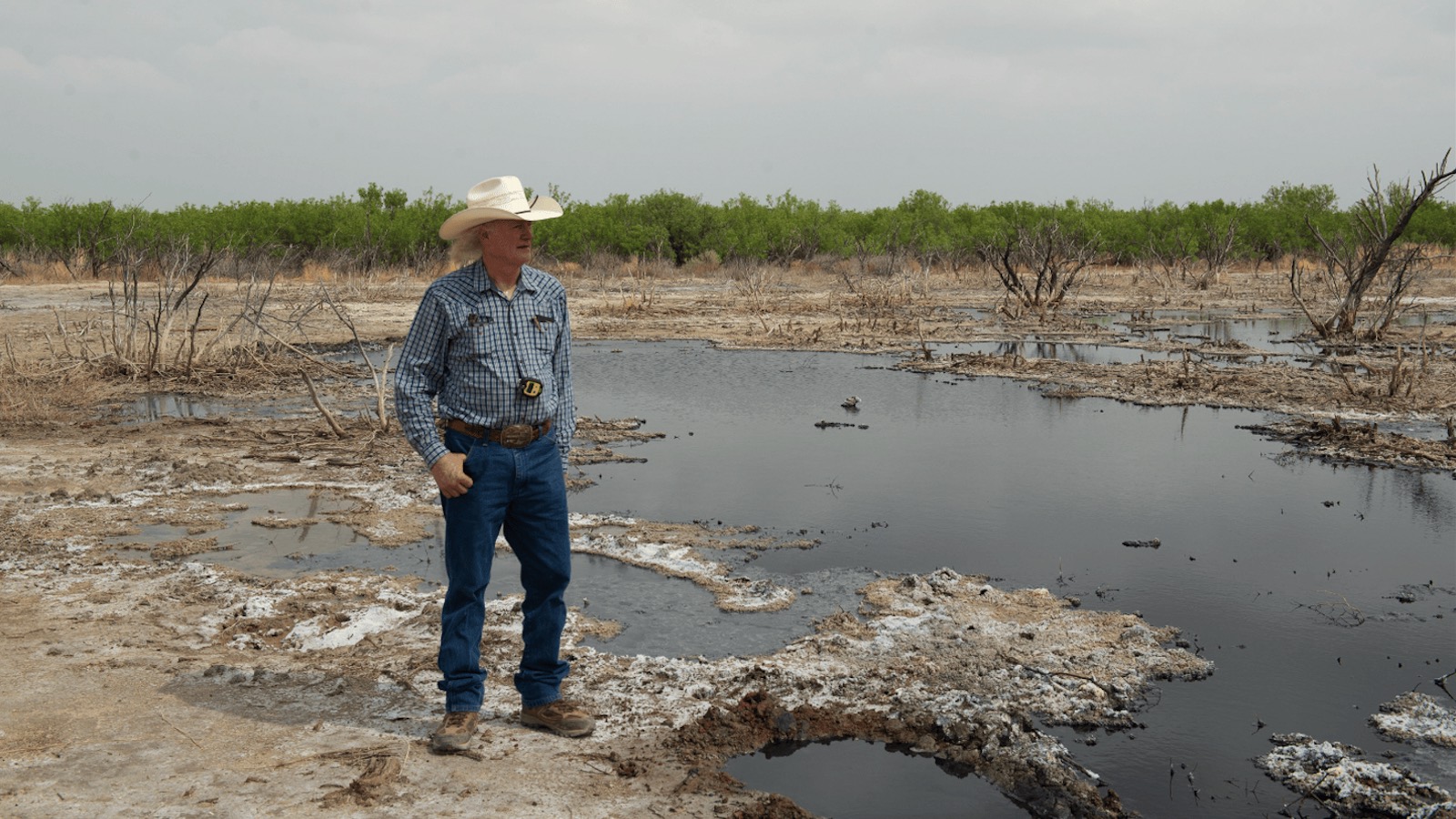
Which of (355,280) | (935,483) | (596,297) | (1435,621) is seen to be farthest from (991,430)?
(355,280)

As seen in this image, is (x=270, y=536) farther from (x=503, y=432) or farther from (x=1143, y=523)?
(x=1143, y=523)

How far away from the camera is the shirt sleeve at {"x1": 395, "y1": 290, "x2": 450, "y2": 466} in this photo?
3738 millimetres

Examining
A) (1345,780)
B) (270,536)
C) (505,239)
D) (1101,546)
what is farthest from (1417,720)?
(270,536)

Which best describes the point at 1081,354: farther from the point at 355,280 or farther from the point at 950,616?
the point at 355,280

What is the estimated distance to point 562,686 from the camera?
439cm

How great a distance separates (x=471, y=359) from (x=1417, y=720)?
12.2 ft

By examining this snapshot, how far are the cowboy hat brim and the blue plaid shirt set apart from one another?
141 mm

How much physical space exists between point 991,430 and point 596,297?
1807 cm

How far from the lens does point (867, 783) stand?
3.84 m

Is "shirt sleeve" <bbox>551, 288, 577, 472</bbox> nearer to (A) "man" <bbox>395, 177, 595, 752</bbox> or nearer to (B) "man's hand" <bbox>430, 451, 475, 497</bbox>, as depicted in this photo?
(A) "man" <bbox>395, 177, 595, 752</bbox>

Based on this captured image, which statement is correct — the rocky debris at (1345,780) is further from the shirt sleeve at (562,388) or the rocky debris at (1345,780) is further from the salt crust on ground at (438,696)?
the shirt sleeve at (562,388)

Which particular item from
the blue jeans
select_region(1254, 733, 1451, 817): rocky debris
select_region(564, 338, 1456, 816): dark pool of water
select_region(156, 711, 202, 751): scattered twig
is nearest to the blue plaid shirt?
the blue jeans

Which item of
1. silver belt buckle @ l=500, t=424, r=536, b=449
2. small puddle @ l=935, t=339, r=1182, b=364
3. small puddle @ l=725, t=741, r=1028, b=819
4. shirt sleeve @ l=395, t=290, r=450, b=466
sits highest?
shirt sleeve @ l=395, t=290, r=450, b=466

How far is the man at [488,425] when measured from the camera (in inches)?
148
